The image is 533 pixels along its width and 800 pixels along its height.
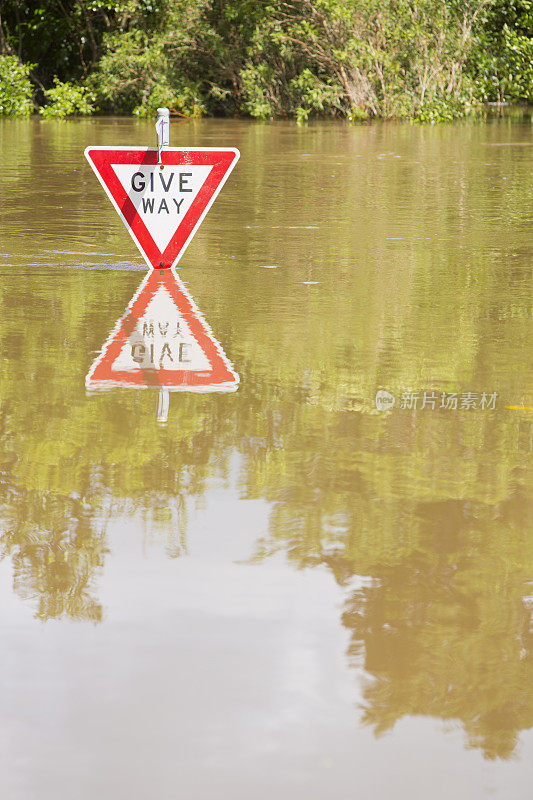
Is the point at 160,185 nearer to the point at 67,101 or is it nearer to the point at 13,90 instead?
the point at 67,101

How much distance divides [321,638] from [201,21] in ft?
109

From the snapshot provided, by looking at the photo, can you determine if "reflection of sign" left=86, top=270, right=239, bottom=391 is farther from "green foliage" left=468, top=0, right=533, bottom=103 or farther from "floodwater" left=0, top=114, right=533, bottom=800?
"green foliage" left=468, top=0, right=533, bottom=103

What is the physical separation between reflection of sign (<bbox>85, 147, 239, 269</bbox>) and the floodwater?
47 cm

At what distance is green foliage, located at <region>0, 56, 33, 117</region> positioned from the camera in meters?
34.7

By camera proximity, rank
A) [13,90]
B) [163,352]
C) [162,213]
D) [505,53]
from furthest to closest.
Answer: [505,53] < [13,90] < [162,213] < [163,352]

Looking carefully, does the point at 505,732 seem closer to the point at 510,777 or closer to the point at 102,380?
the point at 510,777

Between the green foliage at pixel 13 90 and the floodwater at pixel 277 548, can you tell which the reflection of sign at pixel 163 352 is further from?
the green foliage at pixel 13 90

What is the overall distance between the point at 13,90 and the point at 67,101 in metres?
1.46

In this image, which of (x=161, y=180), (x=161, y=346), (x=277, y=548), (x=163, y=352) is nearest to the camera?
(x=277, y=548)

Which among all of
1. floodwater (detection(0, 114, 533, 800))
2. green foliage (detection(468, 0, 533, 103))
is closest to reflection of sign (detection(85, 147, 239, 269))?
floodwater (detection(0, 114, 533, 800))

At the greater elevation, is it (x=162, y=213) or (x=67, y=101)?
(x=162, y=213)

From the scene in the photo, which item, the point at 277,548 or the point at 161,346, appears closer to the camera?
the point at 277,548

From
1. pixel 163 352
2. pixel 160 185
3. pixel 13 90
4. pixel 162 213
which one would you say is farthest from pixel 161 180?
pixel 13 90

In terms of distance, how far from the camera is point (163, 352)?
21.0ft
